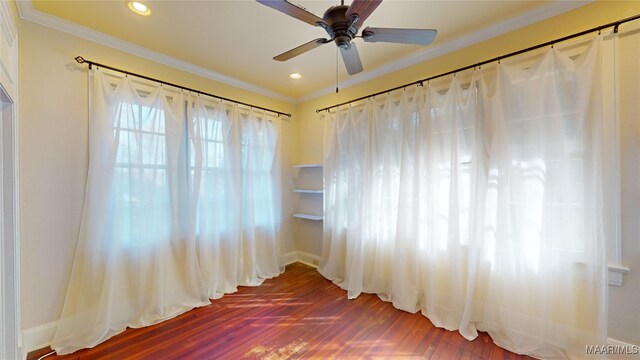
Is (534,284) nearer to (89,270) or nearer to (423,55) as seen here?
(423,55)

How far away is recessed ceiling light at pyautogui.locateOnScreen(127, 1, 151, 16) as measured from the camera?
1.88 metres

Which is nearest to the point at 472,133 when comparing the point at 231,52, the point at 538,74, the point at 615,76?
the point at 538,74

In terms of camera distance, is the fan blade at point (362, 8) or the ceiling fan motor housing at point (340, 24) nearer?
the fan blade at point (362, 8)

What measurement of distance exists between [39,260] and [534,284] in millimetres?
3976

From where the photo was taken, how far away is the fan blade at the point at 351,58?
1685 millimetres

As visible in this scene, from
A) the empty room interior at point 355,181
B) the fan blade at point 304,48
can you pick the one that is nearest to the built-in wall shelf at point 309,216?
the empty room interior at point 355,181

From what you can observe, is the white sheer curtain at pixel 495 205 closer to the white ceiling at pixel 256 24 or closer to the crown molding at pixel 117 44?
the white ceiling at pixel 256 24

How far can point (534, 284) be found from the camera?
194 cm

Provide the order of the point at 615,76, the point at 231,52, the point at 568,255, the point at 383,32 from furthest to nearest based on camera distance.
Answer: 1. the point at 231,52
2. the point at 568,255
3. the point at 615,76
4. the point at 383,32

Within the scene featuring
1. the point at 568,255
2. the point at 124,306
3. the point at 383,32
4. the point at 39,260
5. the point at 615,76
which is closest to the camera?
the point at 383,32

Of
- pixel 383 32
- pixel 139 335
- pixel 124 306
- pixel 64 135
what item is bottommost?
pixel 139 335

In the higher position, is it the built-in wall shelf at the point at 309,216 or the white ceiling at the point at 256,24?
the white ceiling at the point at 256,24

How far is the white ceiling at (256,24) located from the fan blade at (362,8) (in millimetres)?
650

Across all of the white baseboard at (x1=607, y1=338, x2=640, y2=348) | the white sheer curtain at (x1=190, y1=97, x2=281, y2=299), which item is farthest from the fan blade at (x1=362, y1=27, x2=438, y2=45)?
the white baseboard at (x1=607, y1=338, x2=640, y2=348)
